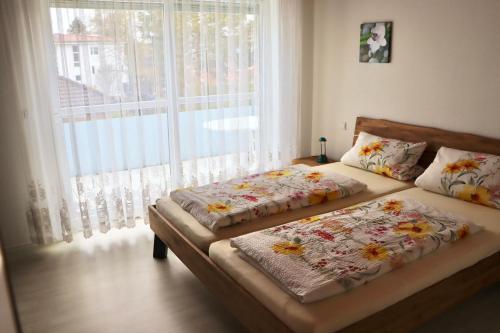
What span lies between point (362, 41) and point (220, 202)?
83.8 inches

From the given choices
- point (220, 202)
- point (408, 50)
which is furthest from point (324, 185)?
point (408, 50)

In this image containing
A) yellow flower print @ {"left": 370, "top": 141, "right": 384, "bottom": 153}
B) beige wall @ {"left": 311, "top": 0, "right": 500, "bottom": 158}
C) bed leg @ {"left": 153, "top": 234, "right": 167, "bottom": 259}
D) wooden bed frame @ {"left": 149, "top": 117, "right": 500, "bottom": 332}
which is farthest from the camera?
yellow flower print @ {"left": 370, "top": 141, "right": 384, "bottom": 153}

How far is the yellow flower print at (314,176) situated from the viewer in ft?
10.8

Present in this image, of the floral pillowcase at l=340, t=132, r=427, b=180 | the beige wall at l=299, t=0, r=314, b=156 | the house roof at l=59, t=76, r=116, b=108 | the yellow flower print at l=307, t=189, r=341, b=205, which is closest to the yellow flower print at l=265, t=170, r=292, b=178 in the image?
the yellow flower print at l=307, t=189, r=341, b=205

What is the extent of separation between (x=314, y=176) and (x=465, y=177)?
106 cm

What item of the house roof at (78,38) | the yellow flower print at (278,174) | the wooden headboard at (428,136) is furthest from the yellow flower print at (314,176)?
the house roof at (78,38)

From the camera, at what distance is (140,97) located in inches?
142

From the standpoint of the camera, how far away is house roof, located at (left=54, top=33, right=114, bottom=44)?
3196 mm

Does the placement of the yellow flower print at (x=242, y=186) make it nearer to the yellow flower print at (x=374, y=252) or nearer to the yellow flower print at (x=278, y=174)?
the yellow flower print at (x=278, y=174)

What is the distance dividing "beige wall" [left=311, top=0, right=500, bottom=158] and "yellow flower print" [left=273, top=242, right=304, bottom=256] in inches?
72.7

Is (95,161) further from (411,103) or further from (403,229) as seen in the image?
(411,103)

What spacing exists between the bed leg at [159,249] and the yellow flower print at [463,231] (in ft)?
6.71

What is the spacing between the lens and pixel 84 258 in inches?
132

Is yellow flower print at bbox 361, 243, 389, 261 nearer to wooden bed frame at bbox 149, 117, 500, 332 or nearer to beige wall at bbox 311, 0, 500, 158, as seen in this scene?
wooden bed frame at bbox 149, 117, 500, 332
